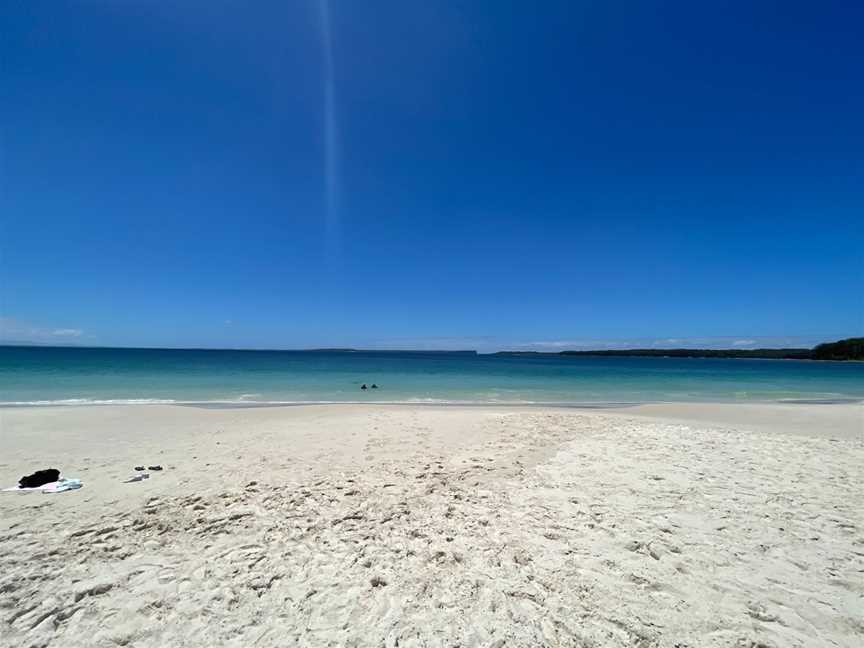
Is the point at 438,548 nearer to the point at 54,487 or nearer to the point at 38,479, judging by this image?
the point at 54,487

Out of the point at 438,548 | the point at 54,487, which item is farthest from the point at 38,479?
the point at 438,548

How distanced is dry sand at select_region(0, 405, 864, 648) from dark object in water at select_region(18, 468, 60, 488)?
0.25 meters

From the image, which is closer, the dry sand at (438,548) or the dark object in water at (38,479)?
the dry sand at (438,548)

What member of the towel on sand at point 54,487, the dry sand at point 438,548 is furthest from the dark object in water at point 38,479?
the dry sand at point 438,548

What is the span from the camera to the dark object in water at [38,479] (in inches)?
224

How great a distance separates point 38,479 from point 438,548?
6575mm

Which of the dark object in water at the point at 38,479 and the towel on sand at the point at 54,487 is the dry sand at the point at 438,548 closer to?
the towel on sand at the point at 54,487

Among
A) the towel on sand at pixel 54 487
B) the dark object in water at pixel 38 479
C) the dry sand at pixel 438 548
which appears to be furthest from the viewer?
the dark object in water at pixel 38 479

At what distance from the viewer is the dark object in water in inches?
224

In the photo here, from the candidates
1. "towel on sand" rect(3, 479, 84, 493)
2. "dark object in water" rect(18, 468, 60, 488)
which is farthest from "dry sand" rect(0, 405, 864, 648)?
"dark object in water" rect(18, 468, 60, 488)

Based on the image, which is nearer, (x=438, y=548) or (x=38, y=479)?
(x=438, y=548)

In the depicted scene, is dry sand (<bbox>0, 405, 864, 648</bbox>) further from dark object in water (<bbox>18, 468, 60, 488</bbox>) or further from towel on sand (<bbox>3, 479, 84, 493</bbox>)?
dark object in water (<bbox>18, 468, 60, 488</bbox>)

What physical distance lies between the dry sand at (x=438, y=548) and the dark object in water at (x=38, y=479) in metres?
0.25

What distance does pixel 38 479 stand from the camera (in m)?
5.74
